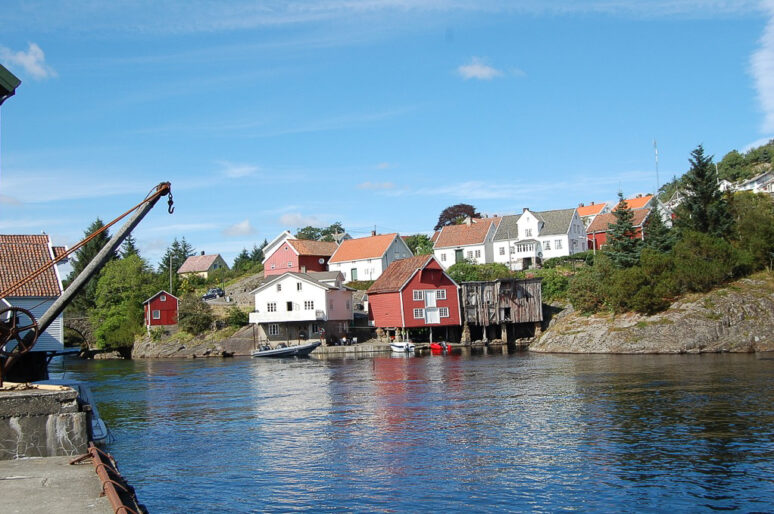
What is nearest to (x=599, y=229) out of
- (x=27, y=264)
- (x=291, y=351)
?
(x=291, y=351)

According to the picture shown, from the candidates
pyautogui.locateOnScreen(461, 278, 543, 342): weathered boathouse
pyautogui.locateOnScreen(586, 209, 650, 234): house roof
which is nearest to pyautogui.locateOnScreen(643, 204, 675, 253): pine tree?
pyautogui.locateOnScreen(461, 278, 543, 342): weathered boathouse

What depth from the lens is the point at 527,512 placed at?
14.9 metres

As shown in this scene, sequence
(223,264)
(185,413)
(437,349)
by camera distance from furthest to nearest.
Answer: (223,264) → (437,349) → (185,413)

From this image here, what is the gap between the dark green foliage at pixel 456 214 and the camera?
11756 centimetres

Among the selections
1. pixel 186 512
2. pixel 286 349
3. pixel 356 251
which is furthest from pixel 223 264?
pixel 186 512

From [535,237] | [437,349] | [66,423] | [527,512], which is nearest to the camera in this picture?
[66,423]

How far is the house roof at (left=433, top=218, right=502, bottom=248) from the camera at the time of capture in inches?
3686

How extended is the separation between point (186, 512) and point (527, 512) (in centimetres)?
738

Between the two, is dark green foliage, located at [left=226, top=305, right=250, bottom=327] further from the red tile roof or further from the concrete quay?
the concrete quay

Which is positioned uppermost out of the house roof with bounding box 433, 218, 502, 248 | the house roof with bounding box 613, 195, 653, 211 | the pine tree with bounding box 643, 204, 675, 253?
the house roof with bounding box 613, 195, 653, 211

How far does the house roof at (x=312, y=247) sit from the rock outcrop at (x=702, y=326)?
46.0 metres

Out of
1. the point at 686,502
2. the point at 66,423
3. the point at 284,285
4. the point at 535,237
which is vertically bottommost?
the point at 686,502

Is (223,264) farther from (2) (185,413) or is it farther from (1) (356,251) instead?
(2) (185,413)

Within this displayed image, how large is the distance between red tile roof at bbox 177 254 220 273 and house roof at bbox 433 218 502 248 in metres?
54.9
